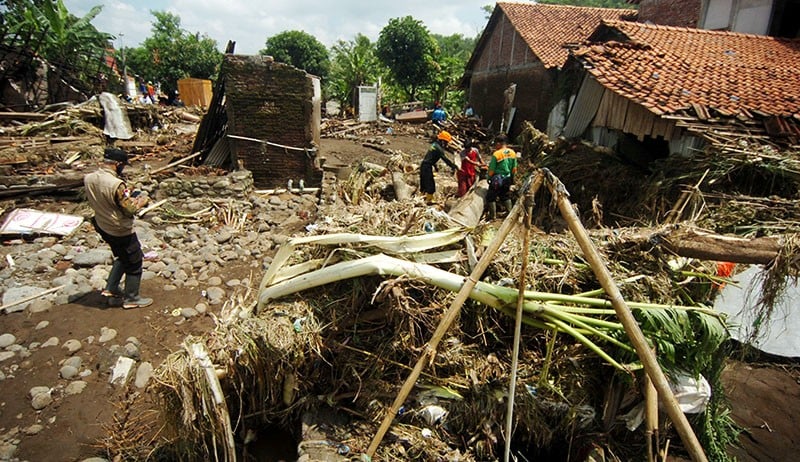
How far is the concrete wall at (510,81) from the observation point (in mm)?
15617

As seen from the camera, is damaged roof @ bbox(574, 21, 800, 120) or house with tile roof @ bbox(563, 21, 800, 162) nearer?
house with tile roof @ bbox(563, 21, 800, 162)

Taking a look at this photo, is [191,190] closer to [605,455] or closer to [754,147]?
[605,455]

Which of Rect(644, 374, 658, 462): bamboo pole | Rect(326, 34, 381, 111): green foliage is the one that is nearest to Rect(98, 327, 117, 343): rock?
Rect(644, 374, 658, 462): bamboo pole

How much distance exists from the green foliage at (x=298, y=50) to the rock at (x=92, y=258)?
2783cm

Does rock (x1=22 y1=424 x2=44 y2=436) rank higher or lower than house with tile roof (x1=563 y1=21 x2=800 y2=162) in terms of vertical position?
→ lower

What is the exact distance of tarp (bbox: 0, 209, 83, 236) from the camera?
6.42m

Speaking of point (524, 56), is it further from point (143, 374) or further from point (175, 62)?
point (175, 62)

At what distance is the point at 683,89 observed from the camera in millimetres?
7555

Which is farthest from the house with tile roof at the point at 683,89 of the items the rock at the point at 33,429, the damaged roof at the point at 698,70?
the rock at the point at 33,429

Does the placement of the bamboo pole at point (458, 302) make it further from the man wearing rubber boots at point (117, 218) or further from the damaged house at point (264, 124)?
the damaged house at point (264, 124)

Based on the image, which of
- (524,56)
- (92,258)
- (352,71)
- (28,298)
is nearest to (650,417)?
(28,298)

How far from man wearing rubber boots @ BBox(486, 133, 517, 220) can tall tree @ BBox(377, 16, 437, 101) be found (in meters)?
19.5

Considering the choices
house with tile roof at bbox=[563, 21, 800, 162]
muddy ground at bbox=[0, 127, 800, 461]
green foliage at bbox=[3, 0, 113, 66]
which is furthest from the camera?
green foliage at bbox=[3, 0, 113, 66]

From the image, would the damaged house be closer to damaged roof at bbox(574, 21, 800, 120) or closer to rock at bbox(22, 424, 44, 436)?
damaged roof at bbox(574, 21, 800, 120)
